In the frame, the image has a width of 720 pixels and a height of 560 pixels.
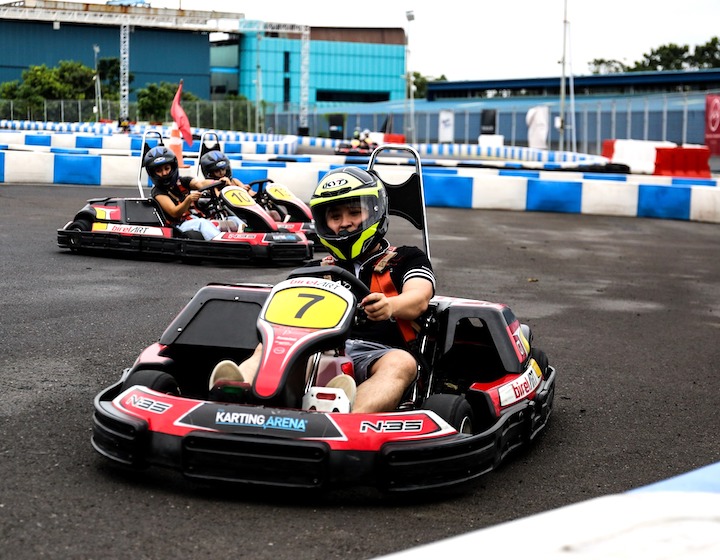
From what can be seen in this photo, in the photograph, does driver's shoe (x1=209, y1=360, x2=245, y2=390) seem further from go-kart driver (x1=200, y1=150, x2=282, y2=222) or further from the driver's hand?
go-kart driver (x1=200, y1=150, x2=282, y2=222)

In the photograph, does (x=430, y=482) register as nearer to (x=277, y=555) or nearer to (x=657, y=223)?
(x=277, y=555)

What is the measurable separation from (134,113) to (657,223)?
39.4m

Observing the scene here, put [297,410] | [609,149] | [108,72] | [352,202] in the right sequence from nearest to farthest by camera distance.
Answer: [297,410]
[352,202]
[609,149]
[108,72]

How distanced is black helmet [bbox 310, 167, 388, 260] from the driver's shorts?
36 cm

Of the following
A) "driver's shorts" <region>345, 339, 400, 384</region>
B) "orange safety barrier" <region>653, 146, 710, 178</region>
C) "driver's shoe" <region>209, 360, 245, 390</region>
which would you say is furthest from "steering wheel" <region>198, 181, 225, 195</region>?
"orange safety barrier" <region>653, 146, 710, 178</region>

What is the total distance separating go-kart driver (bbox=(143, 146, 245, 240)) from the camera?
964 cm

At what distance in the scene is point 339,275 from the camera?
3.82 m

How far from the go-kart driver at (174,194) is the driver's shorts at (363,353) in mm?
5584

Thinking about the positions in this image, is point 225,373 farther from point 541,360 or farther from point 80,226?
point 80,226

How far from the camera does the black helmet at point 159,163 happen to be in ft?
31.6

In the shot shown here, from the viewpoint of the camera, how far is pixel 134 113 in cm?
5091

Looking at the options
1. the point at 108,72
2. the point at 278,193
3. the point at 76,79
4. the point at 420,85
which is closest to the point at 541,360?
the point at 278,193

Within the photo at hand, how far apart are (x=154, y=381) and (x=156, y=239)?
5.86 metres

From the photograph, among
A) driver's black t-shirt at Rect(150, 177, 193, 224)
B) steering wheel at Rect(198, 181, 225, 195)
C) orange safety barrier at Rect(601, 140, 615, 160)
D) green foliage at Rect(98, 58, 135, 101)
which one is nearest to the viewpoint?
driver's black t-shirt at Rect(150, 177, 193, 224)
